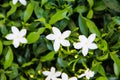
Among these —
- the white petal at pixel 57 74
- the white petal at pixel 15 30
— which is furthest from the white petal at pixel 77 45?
the white petal at pixel 15 30

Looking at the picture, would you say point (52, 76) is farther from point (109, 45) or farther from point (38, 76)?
point (109, 45)

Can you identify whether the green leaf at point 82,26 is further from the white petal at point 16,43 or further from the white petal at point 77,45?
the white petal at point 16,43

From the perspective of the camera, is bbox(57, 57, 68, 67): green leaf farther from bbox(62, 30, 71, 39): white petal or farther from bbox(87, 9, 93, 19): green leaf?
bbox(87, 9, 93, 19): green leaf

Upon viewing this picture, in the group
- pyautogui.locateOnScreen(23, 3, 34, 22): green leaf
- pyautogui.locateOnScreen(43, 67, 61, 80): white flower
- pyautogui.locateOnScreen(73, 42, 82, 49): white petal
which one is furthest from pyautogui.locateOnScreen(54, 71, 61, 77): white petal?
pyautogui.locateOnScreen(23, 3, 34, 22): green leaf

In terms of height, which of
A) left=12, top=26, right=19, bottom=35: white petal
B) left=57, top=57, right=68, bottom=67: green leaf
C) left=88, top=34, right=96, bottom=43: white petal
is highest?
left=12, top=26, right=19, bottom=35: white petal

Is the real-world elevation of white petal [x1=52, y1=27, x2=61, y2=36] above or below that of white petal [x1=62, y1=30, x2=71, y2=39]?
above

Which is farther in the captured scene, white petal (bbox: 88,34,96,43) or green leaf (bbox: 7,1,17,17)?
green leaf (bbox: 7,1,17,17)
